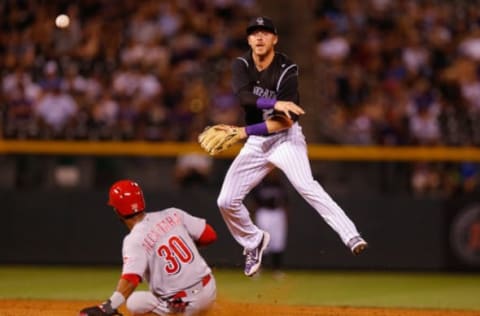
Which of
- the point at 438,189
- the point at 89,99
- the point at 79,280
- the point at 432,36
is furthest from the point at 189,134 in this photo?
the point at 432,36

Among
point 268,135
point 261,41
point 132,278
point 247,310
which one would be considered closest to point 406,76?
point 247,310

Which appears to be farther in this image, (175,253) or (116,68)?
(116,68)

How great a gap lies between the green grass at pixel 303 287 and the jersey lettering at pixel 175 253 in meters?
3.67

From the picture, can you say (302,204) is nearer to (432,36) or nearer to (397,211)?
(397,211)

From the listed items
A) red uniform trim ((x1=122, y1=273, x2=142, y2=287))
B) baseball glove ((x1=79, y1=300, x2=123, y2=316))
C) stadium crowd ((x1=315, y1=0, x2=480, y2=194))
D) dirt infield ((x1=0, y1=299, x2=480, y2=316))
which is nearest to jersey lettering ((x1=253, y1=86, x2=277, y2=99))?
dirt infield ((x1=0, y1=299, x2=480, y2=316))

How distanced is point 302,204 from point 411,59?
351 cm

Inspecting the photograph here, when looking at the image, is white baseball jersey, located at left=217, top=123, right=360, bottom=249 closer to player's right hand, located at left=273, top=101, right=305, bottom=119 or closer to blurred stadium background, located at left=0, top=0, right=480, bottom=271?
player's right hand, located at left=273, top=101, right=305, bottom=119

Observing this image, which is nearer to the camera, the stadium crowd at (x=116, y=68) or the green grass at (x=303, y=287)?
the green grass at (x=303, y=287)

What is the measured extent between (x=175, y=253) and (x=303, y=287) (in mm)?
5564

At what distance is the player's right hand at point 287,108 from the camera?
789cm

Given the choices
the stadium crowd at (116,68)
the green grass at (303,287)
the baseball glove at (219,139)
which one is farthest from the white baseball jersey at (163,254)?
the stadium crowd at (116,68)

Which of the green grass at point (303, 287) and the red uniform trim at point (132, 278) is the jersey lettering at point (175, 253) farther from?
the green grass at point (303, 287)

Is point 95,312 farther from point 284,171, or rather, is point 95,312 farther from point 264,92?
point 264,92

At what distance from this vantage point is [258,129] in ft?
27.0
